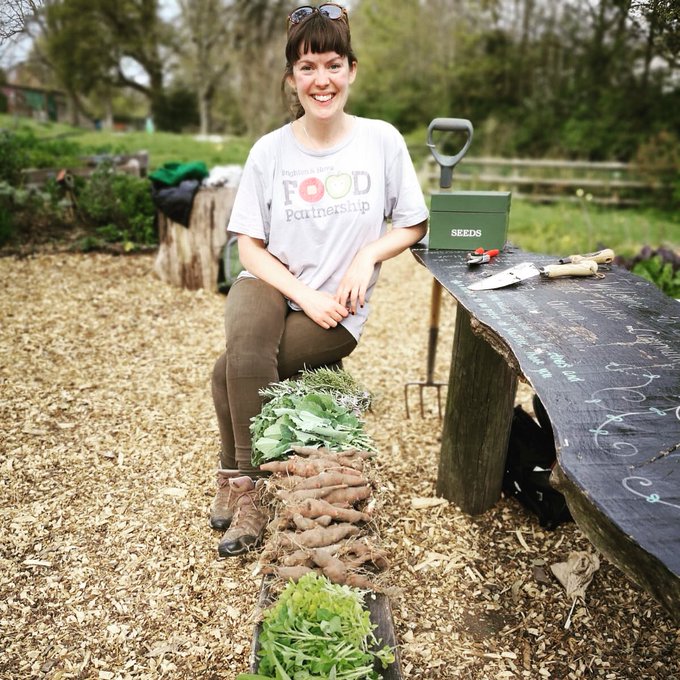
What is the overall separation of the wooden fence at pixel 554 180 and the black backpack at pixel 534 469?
393 inches

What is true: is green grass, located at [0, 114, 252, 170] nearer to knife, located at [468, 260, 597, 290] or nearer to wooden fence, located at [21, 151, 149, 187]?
wooden fence, located at [21, 151, 149, 187]

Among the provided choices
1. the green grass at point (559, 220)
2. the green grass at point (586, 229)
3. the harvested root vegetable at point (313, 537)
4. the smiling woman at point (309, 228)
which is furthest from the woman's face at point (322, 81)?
the green grass at point (559, 220)

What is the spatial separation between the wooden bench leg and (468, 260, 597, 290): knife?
24 cm

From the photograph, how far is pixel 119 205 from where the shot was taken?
5.91m

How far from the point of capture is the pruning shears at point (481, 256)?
240cm

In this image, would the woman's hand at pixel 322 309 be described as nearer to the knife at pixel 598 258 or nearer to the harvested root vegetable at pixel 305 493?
the harvested root vegetable at pixel 305 493

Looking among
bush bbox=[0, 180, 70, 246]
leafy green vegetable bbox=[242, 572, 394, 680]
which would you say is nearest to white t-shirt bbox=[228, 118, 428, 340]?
leafy green vegetable bbox=[242, 572, 394, 680]

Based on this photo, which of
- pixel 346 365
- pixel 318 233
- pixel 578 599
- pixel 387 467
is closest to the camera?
pixel 578 599

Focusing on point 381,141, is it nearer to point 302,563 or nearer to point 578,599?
point 302,563

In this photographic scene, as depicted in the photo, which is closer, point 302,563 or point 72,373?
point 302,563

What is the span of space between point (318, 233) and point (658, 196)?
468 inches

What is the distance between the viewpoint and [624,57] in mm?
15453

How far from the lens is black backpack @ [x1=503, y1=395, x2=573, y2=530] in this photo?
2518mm

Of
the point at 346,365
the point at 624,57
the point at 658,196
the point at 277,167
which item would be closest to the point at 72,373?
the point at 346,365
